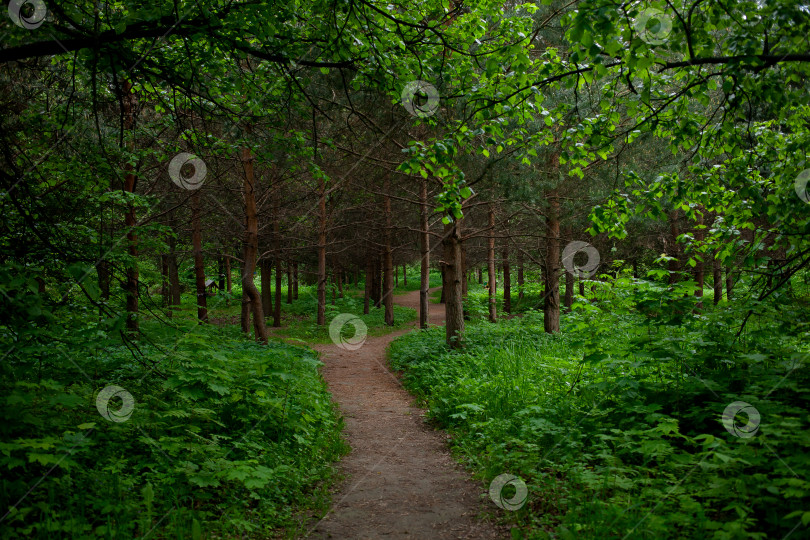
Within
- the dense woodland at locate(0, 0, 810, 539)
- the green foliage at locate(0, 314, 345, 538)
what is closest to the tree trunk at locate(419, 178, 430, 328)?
the dense woodland at locate(0, 0, 810, 539)

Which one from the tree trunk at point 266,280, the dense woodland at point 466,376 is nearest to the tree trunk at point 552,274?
the dense woodland at point 466,376

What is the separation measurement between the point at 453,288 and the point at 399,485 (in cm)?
738

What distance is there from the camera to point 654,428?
430 centimetres

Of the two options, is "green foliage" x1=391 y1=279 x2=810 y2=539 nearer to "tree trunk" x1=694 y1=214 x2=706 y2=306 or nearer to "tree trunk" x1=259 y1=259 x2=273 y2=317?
"tree trunk" x1=694 y1=214 x2=706 y2=306

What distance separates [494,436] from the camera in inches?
229

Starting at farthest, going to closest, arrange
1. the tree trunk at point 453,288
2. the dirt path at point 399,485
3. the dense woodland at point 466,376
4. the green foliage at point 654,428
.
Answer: the tree trunk at point 453,288 → the dirt path at point 399,485 → the dense woodland at point 466,376 → the green foliage at point 654,428

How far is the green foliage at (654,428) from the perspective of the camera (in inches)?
121

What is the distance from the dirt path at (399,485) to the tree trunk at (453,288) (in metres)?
2.82

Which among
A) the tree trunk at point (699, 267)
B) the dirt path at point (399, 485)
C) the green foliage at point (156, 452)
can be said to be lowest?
the dirt path at point (399, 485)

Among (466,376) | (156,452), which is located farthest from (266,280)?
(156,452)

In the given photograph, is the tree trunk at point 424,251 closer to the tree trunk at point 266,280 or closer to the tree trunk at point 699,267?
the tree trunk at point 699,267

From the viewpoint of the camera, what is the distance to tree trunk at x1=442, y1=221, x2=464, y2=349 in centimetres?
1202

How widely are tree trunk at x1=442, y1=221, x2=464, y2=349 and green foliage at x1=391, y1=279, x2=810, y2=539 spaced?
12.5ft

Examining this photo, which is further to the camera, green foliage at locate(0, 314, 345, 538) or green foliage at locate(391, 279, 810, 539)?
green foliage at locate(0, 314, 345, 538)
